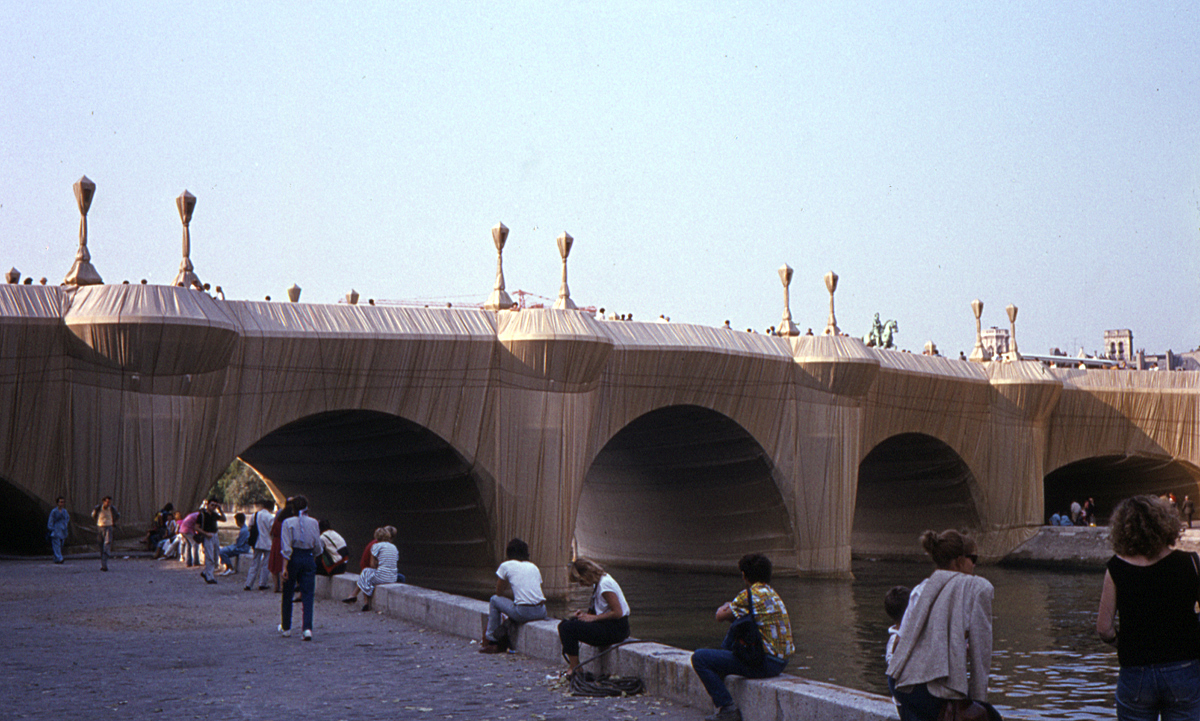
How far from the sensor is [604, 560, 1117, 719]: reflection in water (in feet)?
53.4

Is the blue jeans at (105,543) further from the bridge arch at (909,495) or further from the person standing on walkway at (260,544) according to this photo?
the bridge arch at (909,495)

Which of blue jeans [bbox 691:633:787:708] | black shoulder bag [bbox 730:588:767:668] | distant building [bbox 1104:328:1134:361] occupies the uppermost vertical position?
distant building [bbox 1104:328:1134:361]

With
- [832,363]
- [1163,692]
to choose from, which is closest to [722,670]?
[1163,692]

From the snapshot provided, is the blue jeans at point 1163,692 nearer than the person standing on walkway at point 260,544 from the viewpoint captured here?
Yes

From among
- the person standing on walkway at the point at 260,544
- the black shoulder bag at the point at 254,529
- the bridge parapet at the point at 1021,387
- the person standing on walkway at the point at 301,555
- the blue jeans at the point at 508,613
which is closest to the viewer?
the blue jeans at the point at 508,613

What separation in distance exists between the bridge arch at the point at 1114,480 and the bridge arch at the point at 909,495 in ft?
18.3

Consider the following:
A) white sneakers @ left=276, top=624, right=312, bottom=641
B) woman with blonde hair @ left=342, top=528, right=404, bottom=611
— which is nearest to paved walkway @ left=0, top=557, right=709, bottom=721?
white sneakers @ left=276, top=624, right=312, bottom=641

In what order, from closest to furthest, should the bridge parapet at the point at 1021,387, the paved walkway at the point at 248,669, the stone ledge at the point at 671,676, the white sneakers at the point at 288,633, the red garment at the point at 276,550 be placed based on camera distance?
the stone ledge at the point at 671,676, the paved walkway at the point at 248,669, the white sneakers at the point at 288,633, the red garment at the point at 276,550, the bridge parapet at the point at 1021,387

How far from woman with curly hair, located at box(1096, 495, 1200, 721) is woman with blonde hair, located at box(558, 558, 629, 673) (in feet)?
15.4

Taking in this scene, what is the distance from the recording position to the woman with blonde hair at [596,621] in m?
9.54

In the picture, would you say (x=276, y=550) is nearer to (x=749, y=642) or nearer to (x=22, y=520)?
(x=749, y=642)

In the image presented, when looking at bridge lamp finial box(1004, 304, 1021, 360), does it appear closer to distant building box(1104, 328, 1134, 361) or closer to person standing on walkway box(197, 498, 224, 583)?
person standing on walkway box(197, 498, 224, 583)

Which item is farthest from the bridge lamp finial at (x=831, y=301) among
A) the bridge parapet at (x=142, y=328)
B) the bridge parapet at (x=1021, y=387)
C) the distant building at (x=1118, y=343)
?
the distant building at (x=1118, y=343)

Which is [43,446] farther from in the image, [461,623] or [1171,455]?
[1171,455]
